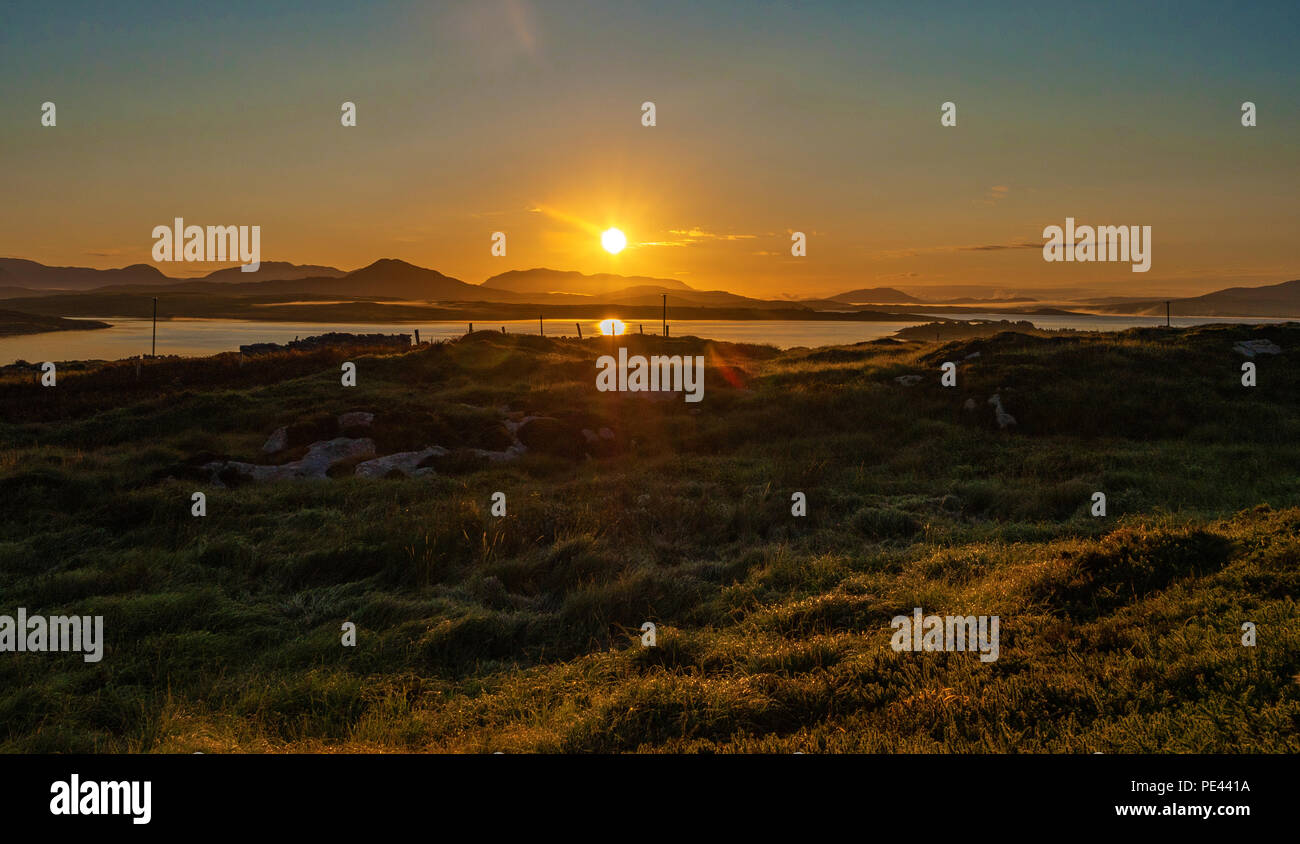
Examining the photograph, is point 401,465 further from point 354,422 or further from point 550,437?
point 550,437

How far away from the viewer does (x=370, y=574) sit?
1199 centimetres

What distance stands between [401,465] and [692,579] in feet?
35.9

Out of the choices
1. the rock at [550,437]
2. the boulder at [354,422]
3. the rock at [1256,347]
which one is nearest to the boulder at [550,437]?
the rock at [550,437]

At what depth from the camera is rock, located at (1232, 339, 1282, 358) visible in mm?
29527

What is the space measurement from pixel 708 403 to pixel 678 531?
1346 cm

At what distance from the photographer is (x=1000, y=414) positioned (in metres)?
23.6

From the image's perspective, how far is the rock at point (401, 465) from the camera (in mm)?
18453

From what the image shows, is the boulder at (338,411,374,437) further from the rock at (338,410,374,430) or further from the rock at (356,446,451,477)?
the rock at (356,446,451,477)

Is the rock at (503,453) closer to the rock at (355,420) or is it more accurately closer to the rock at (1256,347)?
the rock at (355,420)

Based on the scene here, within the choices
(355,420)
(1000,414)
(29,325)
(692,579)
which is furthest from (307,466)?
(29,325)

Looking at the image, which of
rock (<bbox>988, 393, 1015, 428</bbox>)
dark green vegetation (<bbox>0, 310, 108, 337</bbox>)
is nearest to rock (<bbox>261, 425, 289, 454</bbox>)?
rock (<bbox>988, 393, 1015, 428</bbox>)
